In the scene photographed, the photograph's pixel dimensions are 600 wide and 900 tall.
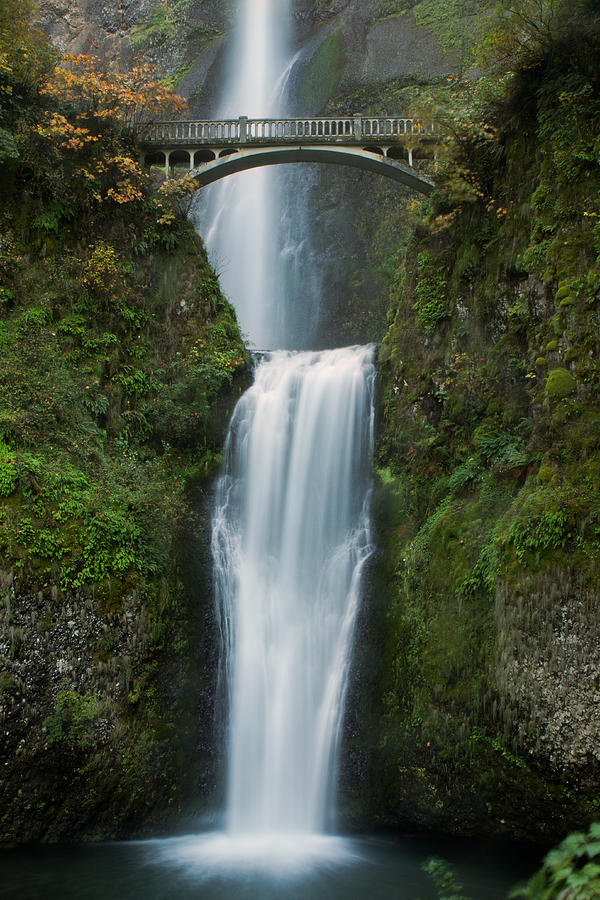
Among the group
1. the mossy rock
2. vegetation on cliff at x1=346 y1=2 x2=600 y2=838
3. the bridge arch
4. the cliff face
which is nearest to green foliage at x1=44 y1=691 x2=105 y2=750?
vegetation on cliff at x1=346 y1=2 x2=600 y2=838

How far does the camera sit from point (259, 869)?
8.82m

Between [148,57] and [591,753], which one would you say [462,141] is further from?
[148,57]

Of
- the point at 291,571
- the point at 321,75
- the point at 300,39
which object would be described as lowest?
the point at 291,571

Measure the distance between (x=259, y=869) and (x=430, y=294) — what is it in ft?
34.8

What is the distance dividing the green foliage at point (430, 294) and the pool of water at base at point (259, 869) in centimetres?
919

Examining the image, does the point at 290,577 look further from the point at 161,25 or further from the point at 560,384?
the point at 161,25

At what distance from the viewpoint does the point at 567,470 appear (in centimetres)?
967

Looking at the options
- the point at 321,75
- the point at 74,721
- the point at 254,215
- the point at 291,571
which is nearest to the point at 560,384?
the point at 291,571

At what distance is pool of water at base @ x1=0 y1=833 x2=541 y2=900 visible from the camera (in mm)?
8164

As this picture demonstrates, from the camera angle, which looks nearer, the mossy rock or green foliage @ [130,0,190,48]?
the mossy rock

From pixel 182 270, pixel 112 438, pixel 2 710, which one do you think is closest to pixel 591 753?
pixel 2 710

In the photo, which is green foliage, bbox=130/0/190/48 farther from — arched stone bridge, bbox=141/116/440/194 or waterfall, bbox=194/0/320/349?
arched stone bridge, bbox=141/116/440/194

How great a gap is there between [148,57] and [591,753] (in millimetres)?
35459

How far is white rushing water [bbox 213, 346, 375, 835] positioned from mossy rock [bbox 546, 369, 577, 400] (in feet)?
13.6
